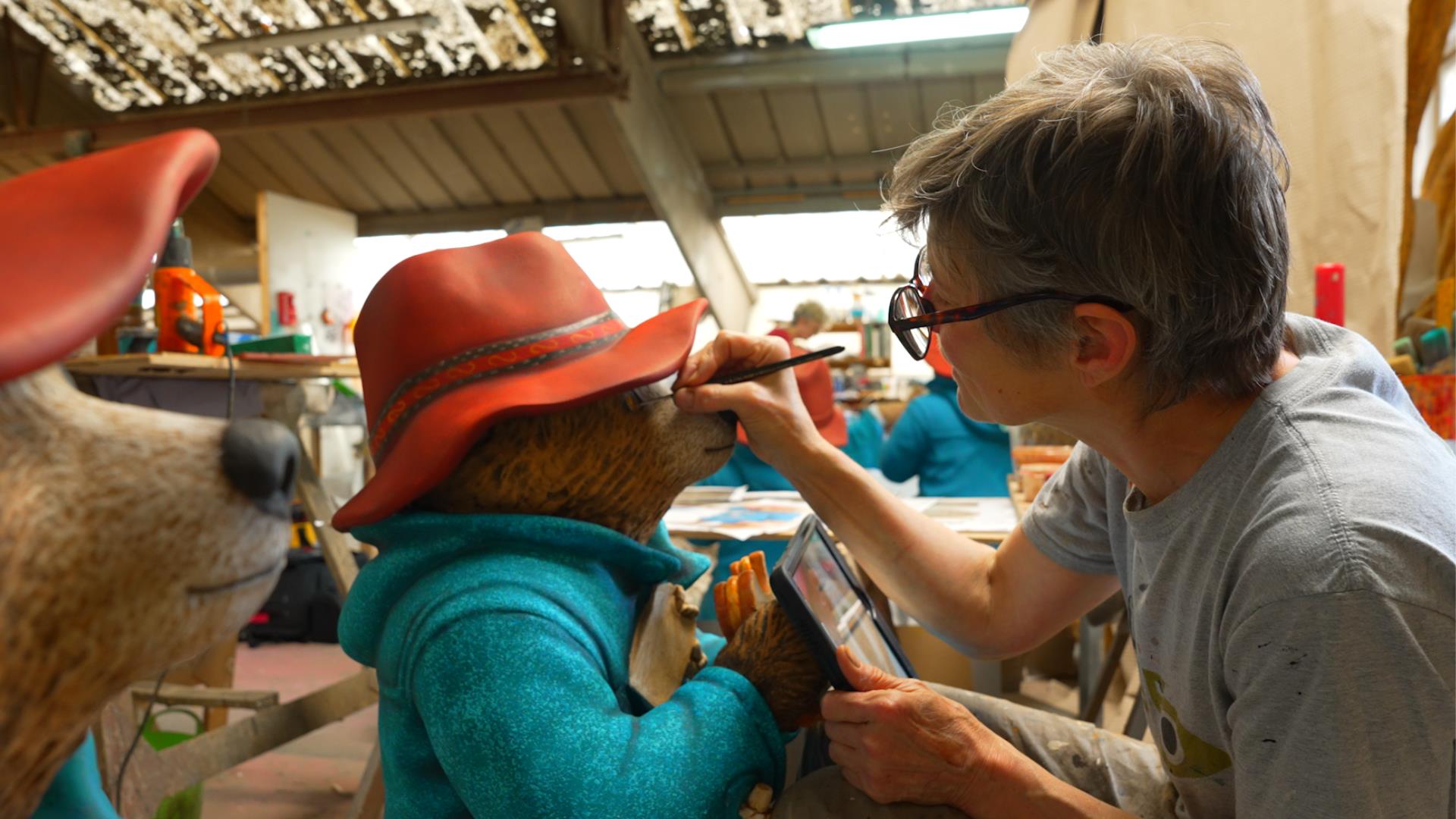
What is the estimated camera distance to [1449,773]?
828 mm

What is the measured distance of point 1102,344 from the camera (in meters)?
1.07

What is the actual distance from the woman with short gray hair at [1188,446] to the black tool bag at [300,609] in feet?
13.9

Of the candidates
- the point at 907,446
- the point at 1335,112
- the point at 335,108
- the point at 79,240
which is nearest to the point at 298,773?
the point at 907,446

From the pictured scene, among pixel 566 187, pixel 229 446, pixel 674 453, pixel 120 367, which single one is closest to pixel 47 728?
pixel 229 446

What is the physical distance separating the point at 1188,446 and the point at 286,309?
5950mm

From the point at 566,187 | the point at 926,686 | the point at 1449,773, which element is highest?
the point at 1449,773

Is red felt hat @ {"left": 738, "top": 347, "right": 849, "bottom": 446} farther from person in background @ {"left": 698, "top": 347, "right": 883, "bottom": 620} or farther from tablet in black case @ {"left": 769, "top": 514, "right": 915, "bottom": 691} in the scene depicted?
tablet in black case @ {"left": 769, "top": 514, "right": 915, "bottom": 691}

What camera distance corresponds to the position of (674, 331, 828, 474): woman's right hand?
1.30 meters

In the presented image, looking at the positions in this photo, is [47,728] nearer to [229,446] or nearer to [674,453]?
[229,446]

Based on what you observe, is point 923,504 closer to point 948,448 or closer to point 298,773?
point 948,448

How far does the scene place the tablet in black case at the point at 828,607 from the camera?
3.39 feet

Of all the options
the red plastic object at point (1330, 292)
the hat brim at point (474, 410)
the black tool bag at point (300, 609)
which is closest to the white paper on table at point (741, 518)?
the hat brim at point (474, 410)

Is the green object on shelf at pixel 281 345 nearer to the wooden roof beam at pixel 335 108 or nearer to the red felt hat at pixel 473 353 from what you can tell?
the red felt hat at pixel 473 353

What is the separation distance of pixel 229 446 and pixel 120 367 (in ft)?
5.96
